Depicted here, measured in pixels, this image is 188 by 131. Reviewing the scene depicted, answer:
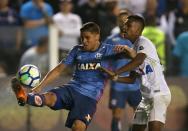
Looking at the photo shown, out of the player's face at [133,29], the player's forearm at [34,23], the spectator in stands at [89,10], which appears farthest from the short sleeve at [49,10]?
the player's face at [133,29]

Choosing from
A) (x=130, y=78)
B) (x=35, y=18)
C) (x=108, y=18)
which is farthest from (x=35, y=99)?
(x=108, y=18)

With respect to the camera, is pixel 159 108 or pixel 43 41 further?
pixel 43 41

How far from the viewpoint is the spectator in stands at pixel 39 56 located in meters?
14.8

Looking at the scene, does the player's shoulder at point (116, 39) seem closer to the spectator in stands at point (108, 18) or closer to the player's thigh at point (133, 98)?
the player's thigh at point (133, 98)

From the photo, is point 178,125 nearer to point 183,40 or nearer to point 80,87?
point 183,40

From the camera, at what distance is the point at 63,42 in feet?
50.3

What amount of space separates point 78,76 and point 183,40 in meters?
5.09

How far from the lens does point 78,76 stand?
36.6ft

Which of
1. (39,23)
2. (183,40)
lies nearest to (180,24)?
(183,40)

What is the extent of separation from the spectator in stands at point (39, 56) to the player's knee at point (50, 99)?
3.98 meters

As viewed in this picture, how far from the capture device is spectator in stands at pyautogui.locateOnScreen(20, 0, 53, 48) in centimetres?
1504

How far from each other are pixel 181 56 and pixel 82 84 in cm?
498

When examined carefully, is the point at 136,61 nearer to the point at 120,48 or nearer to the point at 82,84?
the point at 120,48

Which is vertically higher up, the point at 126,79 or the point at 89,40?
the point at 89,40
